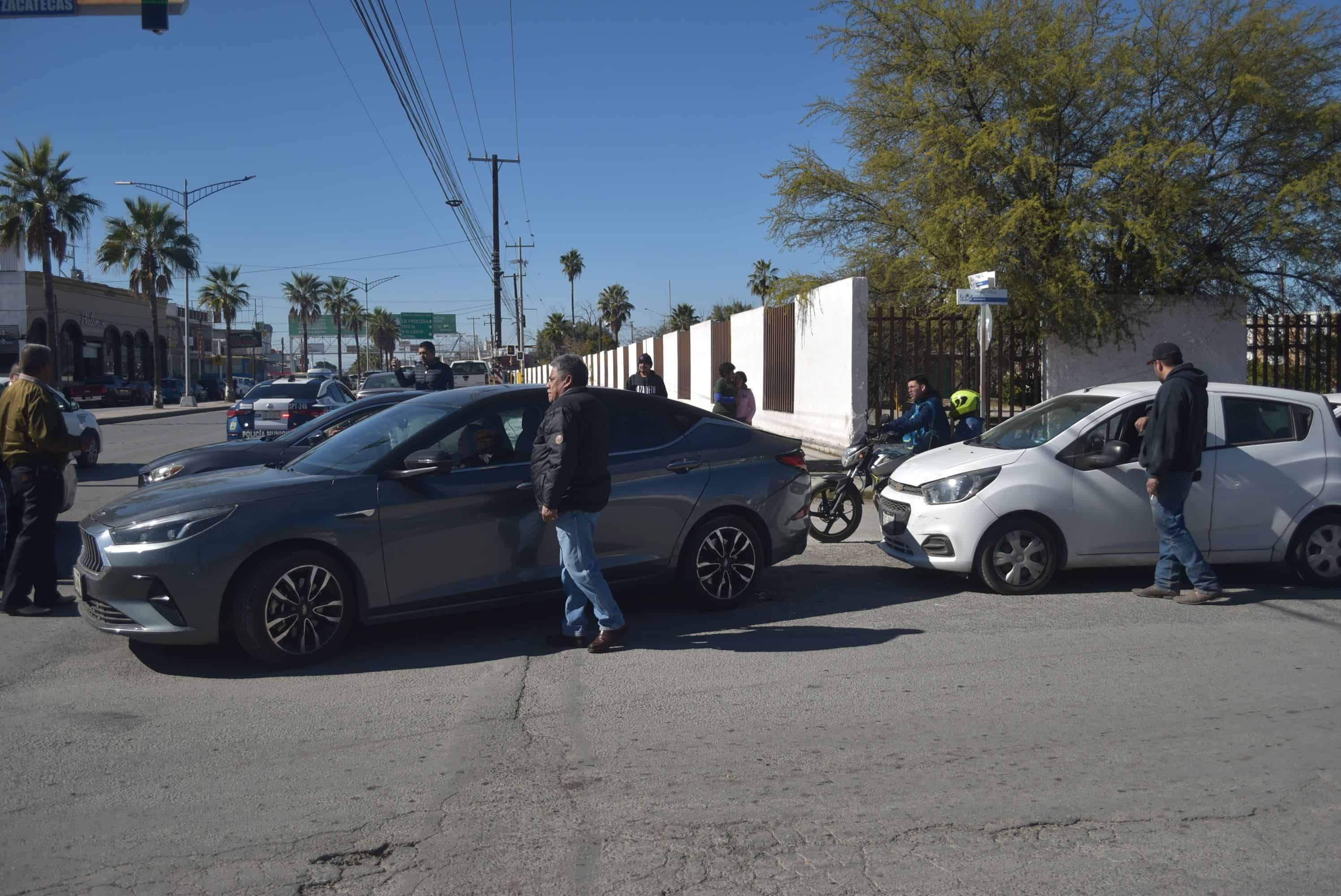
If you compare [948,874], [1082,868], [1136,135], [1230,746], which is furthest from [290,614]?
[1136,135]

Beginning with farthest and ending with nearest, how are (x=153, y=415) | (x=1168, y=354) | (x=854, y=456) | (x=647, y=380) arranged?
(x=153, y=415) < (x=647, y=380) < (x=854, y=456) < (x=1168, y=354)

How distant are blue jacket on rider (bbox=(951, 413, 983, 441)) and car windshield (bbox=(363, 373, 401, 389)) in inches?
669

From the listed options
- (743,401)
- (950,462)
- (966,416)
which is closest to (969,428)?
(966,416)

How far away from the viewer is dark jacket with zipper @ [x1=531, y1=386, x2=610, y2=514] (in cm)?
599

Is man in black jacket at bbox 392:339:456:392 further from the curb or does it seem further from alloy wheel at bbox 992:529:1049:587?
the curb

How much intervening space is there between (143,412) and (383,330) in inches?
2664

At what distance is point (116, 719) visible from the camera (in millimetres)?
5223

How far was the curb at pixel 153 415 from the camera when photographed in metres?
36.1

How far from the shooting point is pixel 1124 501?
25.9 ft

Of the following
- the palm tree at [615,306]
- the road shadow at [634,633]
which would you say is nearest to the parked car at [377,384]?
the road shadow at [634,633]

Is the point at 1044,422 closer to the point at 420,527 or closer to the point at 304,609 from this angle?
the point at 420,527

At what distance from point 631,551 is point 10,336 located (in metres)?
56.0

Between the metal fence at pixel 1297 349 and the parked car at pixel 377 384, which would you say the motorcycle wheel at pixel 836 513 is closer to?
the metal fence at pixel 1297 349

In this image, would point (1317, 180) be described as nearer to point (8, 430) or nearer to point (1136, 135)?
point (1136, 135)
